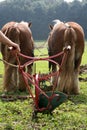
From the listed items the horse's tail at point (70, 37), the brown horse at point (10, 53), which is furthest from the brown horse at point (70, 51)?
the brown horse at point (10, 53)

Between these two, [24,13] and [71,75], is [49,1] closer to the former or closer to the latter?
[24,13]

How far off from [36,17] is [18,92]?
67.3m

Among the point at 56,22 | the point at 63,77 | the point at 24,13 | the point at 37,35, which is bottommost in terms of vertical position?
the point at 63,77

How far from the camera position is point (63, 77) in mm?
9953

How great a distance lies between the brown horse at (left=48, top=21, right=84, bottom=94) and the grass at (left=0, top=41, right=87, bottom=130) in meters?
0.73

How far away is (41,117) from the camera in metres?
7.66

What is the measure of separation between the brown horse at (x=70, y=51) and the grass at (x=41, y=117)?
73cm

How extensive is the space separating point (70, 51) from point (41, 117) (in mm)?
2948

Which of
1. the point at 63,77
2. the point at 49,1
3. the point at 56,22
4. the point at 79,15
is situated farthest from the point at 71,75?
the point at 49,1

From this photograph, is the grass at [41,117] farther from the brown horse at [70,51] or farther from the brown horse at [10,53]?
the brown horse at [10,53]

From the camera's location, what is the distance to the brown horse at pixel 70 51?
1000 cm

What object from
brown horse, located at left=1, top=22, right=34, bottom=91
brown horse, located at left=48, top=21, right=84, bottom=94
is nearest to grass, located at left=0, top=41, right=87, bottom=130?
brown horse, located at left=48, top=21, right=84, bottom=94

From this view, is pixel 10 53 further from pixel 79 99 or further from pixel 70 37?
pixel 79 99

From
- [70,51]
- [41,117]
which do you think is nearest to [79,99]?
[70,51]
